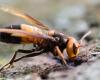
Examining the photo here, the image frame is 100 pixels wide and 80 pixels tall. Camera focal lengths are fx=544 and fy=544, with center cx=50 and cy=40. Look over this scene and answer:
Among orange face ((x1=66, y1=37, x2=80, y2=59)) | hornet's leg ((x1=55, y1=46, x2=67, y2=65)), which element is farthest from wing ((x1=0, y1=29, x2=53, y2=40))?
orange face ((x1=66, y1=37, x2=80, y2=59))

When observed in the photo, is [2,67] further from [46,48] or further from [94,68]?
[94,68]

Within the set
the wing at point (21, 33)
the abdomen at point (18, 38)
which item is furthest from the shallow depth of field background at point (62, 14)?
the wing at point (21, 33)

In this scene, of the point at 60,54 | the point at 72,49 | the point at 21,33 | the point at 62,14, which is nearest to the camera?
the point at 21,33

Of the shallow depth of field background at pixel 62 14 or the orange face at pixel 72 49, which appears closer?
the orange face at pixel 72 49

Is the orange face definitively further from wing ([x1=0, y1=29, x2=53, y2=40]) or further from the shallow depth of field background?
the shallow depth of field background

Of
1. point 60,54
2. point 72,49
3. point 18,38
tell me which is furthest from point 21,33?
point 72,49

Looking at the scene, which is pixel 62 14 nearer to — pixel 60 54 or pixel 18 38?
pixel 18 38

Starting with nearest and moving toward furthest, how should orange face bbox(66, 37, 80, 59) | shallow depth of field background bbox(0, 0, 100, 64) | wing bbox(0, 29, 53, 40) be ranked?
wing bbox(0, 29, 53, 40), orange face bbox(66, 37, 80, 59), shallow depth of field background bbox(0, 0, 100, 64)

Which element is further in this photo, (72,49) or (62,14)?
(62,14)

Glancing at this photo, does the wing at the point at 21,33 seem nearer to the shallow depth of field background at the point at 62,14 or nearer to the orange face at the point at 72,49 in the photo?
the orange face at the point at 72,49
